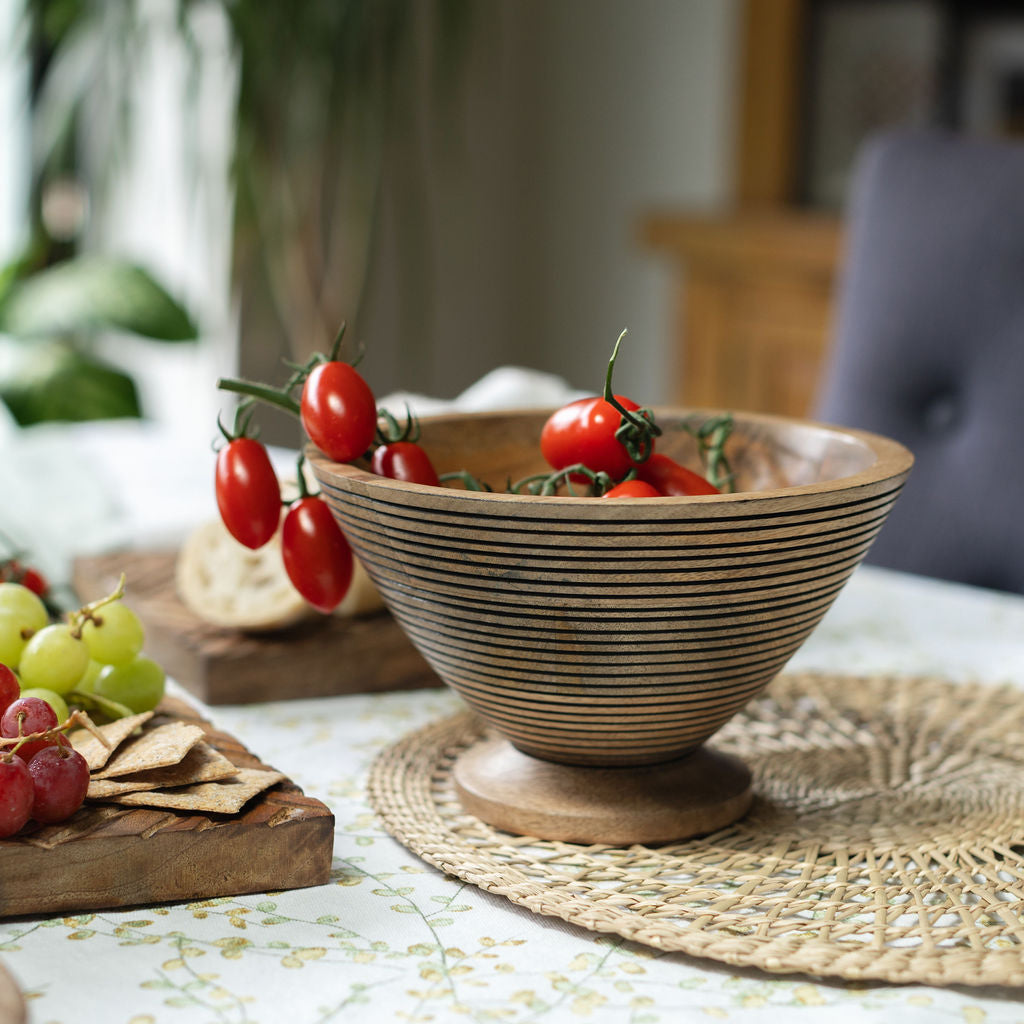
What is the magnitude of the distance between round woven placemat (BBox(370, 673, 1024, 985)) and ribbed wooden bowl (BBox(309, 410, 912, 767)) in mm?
64

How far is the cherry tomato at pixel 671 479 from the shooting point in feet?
2.08

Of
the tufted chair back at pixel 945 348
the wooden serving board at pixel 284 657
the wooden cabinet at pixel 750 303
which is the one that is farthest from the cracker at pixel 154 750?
the wooden cabinet at pixel 750 303

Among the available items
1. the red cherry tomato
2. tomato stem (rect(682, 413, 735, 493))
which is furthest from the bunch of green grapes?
tomato stem (rect(682, 413, 735, 493))

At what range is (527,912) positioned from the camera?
0.58 m

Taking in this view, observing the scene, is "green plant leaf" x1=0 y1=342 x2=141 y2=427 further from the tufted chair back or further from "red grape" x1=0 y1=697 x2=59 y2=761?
"red grape" x1=0 y1=697 x2=59 y2=761

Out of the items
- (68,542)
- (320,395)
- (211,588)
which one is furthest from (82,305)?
(320,395)

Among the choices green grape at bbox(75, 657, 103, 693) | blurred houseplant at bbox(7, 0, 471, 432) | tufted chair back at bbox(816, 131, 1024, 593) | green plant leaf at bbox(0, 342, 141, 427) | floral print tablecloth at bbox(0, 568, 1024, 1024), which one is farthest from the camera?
blurred houseplant at bbox(7, 0, 471, 432)

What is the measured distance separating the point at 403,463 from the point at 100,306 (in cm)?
198

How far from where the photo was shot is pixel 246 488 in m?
0.71

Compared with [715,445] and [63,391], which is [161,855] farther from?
[63,391]

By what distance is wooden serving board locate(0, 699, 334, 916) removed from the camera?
1.81 ft

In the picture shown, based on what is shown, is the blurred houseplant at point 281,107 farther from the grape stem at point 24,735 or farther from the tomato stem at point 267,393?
the grape stem at point 24,735

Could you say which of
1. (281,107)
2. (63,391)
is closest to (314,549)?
(63,391)

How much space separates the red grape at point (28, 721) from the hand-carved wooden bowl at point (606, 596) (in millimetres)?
161
